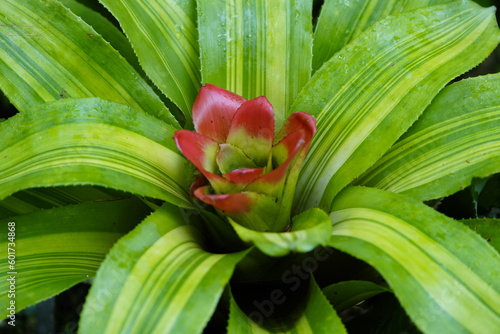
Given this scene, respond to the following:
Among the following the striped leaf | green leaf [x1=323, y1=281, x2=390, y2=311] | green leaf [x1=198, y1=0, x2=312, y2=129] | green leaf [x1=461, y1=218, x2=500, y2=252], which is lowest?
green leaf [x1=323, y1=281, x2=390, y2=311]

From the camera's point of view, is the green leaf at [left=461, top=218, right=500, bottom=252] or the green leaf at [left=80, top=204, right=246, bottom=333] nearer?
the green leaf at [left=80, top=204, right=246, bottom=333]

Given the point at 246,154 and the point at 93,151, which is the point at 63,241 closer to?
the point at 93,151

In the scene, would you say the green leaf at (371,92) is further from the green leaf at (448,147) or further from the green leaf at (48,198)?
the green leaf at (48,198)

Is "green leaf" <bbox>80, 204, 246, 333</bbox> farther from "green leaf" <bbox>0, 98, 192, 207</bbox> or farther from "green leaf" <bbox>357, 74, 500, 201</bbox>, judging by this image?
"green leaf" <bbox>357, 74, 500, 201</bbox>

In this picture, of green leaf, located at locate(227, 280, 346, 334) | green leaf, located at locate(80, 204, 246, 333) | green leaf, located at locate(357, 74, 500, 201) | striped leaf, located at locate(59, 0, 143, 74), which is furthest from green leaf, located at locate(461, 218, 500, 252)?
striped leaf, located at locate(59, 0, 143, 74)

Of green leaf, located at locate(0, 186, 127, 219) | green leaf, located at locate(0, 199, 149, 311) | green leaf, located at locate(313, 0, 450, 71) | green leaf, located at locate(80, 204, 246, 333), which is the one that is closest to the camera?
green leaf, located at locate(80, 204, 246, 333)

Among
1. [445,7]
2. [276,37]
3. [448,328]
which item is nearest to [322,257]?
[448,328]

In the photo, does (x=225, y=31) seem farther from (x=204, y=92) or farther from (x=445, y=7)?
(x=445, y=7)
